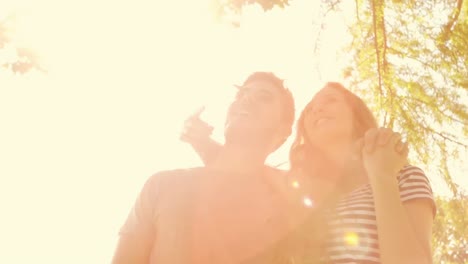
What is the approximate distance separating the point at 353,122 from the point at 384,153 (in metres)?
0.97

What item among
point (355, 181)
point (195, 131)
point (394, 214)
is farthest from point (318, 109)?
point (394, 214)

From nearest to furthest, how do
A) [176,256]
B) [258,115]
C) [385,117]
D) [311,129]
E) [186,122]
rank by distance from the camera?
[176,256] → [311,129] → [258,115] → [186,122] → [385,117]

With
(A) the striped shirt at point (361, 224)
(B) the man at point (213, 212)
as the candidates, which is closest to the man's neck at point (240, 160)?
(B) the man at point (213, 212)

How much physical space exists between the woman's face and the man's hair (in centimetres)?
36

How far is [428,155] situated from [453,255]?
2395cm

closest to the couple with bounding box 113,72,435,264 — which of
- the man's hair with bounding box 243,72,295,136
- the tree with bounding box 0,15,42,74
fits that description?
the man's hair with bounding box 243,72,295,136

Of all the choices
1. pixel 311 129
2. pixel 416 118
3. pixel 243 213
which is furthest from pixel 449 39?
pixel 243 213

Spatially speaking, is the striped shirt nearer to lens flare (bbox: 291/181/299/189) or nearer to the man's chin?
lens flare (bbox: 291/181/299/189)

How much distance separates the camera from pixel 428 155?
5.90 metres

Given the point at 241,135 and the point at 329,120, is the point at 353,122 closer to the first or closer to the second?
the point at 329,120

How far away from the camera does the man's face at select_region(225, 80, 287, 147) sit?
11.2 ft

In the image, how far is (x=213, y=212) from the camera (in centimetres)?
282

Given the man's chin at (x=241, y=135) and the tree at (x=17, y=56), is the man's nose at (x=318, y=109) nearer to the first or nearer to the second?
the man's chin at (x=241, y=135)

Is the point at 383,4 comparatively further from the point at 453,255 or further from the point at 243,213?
the point at 453,255
